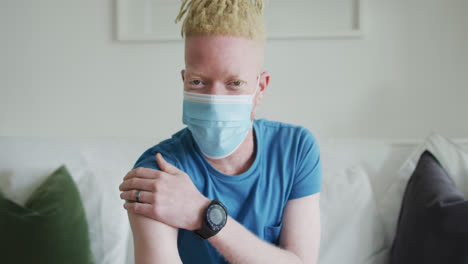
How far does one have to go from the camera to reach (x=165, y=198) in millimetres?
899

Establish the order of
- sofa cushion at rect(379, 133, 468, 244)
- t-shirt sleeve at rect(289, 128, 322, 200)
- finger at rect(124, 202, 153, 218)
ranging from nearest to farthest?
finger at rect(124, 202, 153, 218), t-shirt sleeve at rect(289, 128, 322, 200), sofa cushion at rect(379, 133, 468, 244)

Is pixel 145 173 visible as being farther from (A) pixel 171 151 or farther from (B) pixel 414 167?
(B) pixel 414 167

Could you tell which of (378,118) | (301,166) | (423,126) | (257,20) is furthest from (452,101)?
(257,20)

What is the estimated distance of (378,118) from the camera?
6.04 ft

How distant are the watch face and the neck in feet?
0.57

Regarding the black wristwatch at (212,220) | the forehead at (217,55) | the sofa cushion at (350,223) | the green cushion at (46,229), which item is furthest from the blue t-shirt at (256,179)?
the green cushion at (46,229)

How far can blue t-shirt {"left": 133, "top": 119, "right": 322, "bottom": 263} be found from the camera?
1.05 meters

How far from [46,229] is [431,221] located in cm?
130

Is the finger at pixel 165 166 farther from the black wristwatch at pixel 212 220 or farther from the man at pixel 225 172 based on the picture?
the black wristwatch at pixel 212 220

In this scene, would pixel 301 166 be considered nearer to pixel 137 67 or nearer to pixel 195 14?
pixel 195 14

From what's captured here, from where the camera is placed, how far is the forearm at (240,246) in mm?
935

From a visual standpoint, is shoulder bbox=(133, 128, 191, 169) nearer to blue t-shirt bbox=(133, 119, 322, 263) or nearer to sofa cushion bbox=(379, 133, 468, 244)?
blue t-shirt bbox=(133, 119, 322, 263)

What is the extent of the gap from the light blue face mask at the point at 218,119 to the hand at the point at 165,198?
0.37 feet

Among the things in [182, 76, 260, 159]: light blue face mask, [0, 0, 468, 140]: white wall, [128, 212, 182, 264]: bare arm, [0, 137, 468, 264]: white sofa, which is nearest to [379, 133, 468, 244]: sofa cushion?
[0, 137, 468, 264]: white sofa
